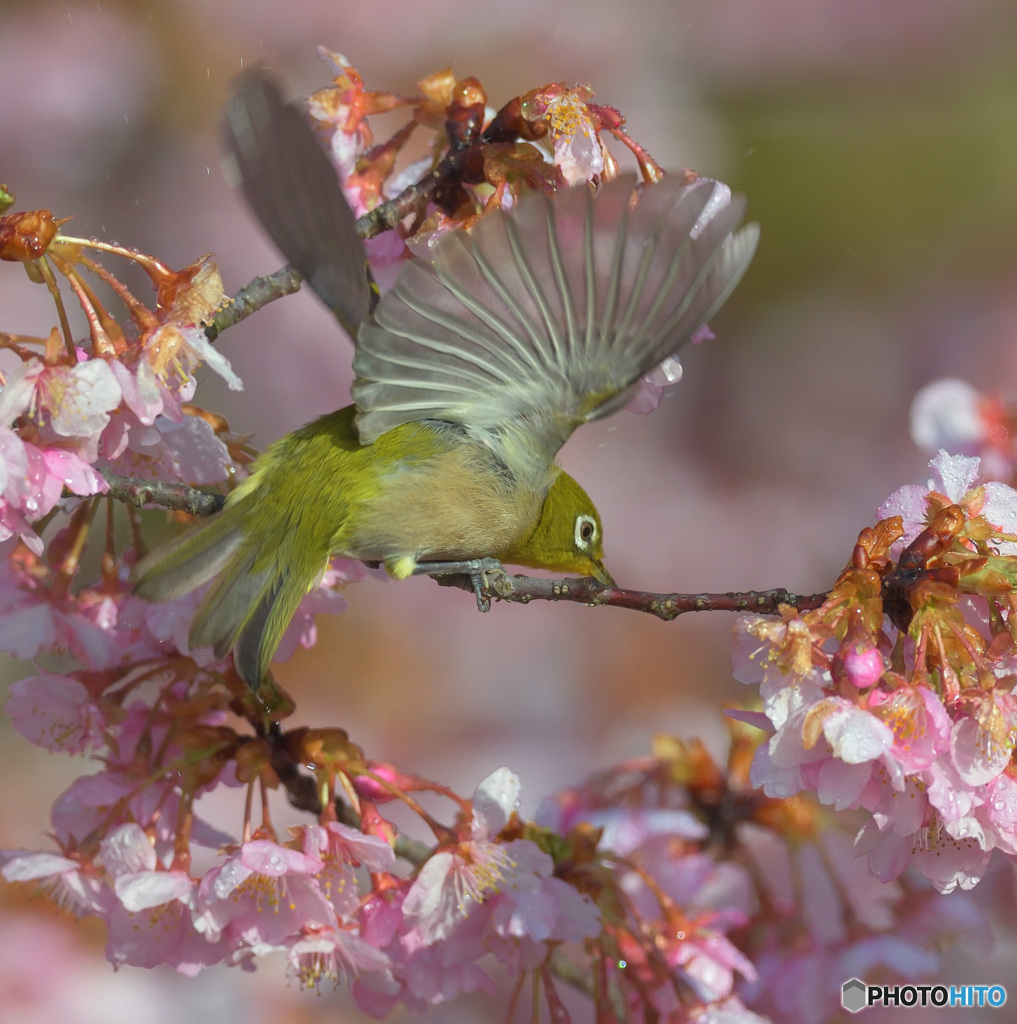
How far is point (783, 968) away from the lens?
2.22 metres

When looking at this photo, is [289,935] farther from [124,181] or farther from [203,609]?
[124,181]

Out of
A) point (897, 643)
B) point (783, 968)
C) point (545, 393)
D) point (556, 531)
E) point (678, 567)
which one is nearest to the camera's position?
point (897, 643)

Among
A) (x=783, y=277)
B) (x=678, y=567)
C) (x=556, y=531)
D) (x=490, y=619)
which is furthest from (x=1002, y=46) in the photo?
(x=556, y=531)

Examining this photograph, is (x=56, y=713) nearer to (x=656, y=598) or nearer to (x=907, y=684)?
(x=656, y=598)

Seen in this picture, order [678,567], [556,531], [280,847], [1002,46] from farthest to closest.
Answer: [1002,46] → [678,567] → [556,531] → [280,847]

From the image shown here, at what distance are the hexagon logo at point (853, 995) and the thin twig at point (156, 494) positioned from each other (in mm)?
1470

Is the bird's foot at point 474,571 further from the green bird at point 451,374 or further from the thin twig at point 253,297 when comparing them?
the thin twig at point 253,297

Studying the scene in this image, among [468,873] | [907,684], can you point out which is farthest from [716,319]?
[907,684]

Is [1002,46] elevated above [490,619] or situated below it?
above

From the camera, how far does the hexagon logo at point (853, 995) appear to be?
2.20 metres

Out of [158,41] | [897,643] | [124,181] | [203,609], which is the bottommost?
[897,643]

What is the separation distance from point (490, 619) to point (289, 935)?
3416mm

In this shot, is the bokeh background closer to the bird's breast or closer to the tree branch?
the bird's breast

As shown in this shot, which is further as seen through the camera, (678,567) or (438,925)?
(678,567)
